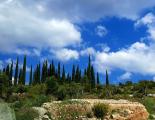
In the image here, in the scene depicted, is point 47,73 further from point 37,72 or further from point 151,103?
point 151,103

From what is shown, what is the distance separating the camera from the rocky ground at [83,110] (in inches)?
1072

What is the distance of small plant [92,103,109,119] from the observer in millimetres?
28500

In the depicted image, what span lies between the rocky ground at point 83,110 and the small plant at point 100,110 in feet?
1.17

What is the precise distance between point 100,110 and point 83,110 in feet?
3.88

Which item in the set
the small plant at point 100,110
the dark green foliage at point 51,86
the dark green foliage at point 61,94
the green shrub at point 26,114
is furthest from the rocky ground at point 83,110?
the dark green foliage at point 51,86

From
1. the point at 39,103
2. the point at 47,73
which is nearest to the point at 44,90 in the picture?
the point at 39,103

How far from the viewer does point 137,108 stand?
101 feet

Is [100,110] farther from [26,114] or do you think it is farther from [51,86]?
[51,86]

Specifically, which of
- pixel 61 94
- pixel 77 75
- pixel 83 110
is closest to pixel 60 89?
pixel 61 94

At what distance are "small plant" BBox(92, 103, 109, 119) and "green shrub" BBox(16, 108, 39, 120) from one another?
187 inches

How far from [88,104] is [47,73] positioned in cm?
7614

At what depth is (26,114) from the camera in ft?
82.0

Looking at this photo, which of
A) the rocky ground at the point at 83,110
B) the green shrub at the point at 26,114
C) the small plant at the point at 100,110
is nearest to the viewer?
the green shrub at the point at 26,114

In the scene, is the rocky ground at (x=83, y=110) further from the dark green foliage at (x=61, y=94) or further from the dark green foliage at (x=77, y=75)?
the dark green foliage at (x=77, y=75)
